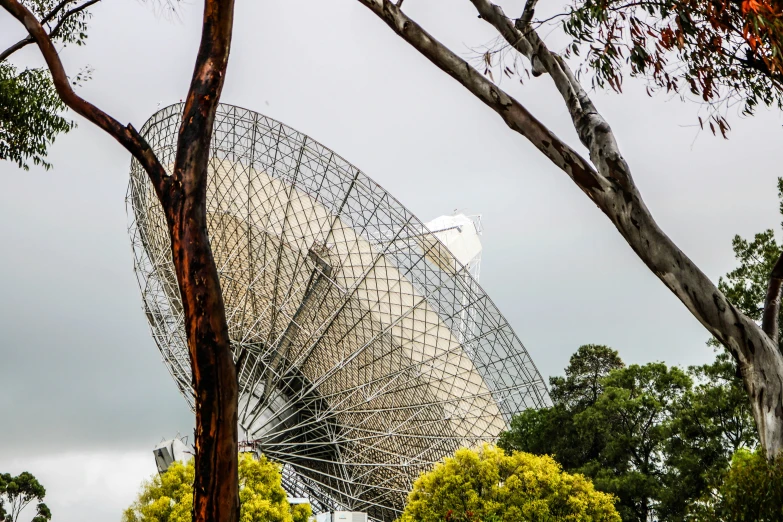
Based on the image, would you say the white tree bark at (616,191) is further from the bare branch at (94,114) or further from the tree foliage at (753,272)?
the tree foliage at (753,272)

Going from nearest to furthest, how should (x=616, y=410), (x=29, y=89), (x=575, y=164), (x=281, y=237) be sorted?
(x=575, y=164) < (x=29, y=89) < (x=281, y=237) < (x=616, y=410)

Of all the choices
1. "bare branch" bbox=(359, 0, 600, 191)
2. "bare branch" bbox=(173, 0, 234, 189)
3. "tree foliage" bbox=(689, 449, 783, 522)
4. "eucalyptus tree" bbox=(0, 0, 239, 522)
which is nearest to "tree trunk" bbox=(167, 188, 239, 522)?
"eucalyptus tree" bbox=(0, 0, 239, 522)

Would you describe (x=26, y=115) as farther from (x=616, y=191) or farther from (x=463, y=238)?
(x=463, y=238)

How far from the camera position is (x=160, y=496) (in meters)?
37.2

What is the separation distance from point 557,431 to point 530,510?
434 inches

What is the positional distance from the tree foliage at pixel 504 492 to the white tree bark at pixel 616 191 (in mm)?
27144

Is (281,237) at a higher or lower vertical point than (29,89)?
higher

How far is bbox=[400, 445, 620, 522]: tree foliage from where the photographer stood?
116ft

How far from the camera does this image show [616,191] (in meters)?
9.22

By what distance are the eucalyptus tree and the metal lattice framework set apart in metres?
23.9

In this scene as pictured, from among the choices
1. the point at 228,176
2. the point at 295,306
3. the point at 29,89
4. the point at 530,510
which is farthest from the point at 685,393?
the point at 29,89

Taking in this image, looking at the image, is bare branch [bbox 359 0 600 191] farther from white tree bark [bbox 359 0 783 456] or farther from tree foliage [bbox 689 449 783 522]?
tree foliage [bbox 689 449 783 522]

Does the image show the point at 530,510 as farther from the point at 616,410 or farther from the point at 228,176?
the point at 228,176

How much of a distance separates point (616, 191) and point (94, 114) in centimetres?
519
